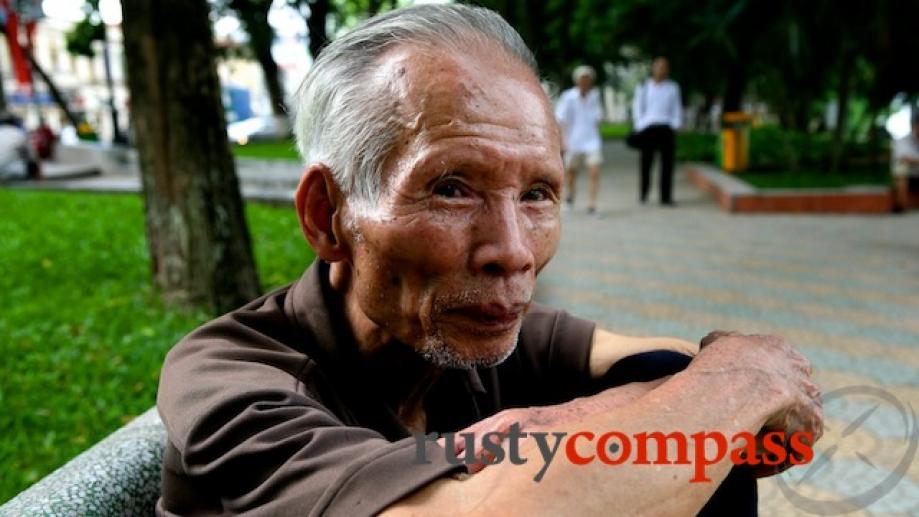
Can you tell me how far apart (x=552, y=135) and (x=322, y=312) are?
530 mm

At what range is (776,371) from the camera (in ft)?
4.46

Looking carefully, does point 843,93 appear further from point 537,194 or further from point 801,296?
point 537,194

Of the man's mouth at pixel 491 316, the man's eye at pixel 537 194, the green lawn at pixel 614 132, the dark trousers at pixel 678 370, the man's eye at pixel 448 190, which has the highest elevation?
the man's eye at pixel 448 190

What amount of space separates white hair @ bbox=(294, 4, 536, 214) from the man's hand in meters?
0.61

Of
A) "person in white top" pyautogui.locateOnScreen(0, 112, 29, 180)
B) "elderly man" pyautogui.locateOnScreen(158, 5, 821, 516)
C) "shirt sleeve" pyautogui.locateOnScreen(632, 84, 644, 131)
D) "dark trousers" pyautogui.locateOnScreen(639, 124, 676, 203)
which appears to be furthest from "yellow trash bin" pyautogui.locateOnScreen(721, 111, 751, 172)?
"elderly man" pyautogui.locateOnScreen(158, 5, 821, 516)

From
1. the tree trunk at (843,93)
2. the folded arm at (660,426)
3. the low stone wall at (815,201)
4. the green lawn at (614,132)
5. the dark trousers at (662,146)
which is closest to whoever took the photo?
the folded arm at (660,426)

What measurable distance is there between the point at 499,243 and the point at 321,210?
0.36m

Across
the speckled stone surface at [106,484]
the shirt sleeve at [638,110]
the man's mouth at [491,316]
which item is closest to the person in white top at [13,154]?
the shirt sleeve at [638,110]

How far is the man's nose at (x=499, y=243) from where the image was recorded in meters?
1.35

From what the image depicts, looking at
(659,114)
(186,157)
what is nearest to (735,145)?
(659,114)

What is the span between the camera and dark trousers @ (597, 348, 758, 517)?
56.1 inches

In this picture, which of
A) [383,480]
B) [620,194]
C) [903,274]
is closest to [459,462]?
[383,480]

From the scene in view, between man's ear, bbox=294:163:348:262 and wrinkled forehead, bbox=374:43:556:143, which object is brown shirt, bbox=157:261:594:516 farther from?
wrinkled forehead, bbox=374:43:556:143

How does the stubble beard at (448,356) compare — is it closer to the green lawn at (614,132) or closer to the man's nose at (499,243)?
the man's nose at (499,243)
